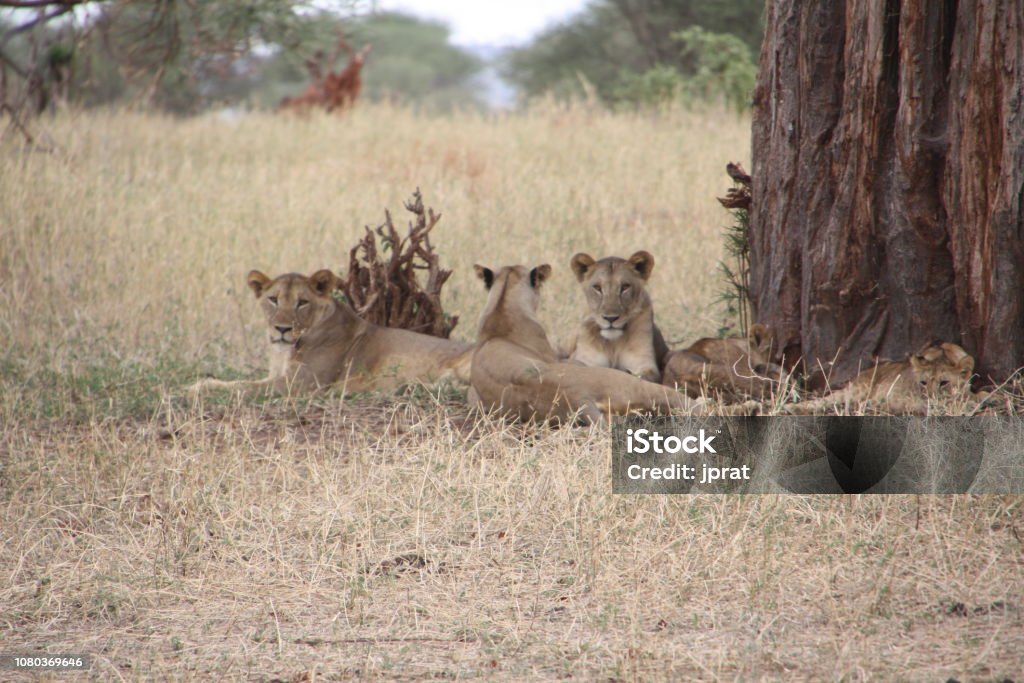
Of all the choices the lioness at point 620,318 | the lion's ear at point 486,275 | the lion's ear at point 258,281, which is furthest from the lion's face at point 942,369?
the lion's ear at point 258,281

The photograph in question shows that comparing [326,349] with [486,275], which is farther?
[326,349]

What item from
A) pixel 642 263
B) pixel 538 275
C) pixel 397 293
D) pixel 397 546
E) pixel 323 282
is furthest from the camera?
pixel 397 293

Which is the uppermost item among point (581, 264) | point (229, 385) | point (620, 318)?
point (581, 264)

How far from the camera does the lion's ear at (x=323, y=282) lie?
706cm

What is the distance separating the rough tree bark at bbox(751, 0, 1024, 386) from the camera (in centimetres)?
527

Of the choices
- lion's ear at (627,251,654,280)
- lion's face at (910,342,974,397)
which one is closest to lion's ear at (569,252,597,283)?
Result: lion's ear at (627,251,654,280)

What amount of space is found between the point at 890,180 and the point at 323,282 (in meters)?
3.16

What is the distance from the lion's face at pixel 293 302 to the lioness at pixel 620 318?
1444 mm

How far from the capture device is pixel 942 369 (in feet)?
17.9

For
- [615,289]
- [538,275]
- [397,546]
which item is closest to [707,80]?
[615,289]

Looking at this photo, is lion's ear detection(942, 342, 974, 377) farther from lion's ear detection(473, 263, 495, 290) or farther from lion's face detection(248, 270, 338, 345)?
lion's face detection(248, 270, 338, 345)

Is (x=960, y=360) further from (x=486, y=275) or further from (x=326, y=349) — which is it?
(x=326, y=349)

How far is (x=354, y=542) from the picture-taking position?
4.43 m

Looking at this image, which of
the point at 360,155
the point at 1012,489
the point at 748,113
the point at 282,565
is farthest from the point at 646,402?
the point at 748,113
